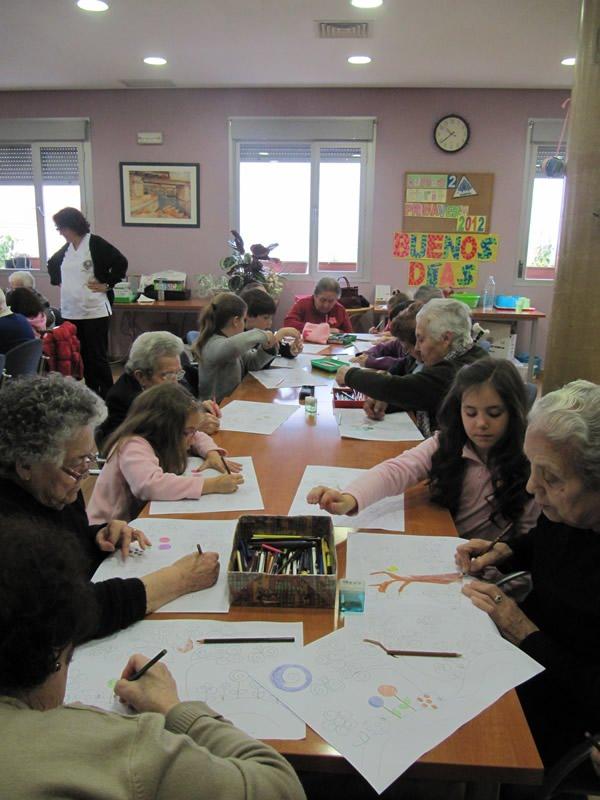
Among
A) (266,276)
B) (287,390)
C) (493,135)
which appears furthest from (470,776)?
(493,135)

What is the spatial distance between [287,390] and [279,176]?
13.8ft

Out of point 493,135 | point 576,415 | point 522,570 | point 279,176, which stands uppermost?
point 493,135

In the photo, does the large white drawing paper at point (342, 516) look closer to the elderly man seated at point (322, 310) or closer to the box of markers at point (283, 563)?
the box of markers at point (283, 563)

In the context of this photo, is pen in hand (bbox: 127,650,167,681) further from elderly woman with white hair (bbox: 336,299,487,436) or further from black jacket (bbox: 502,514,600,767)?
Result: elderly woman with white hair (bbox: 336,299,487,436)

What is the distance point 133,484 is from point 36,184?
20.3 ft

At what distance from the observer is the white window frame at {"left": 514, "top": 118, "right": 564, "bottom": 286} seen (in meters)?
6.16

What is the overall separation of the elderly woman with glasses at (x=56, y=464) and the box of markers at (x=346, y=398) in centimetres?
152

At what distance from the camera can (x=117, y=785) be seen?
61cm

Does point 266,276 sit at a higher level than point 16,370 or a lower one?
higher

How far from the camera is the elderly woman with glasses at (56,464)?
124cm

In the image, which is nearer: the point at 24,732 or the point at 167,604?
the point at 24,732

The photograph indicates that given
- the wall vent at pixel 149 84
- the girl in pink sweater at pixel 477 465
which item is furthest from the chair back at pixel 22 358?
the wall vent at pixel 149 84

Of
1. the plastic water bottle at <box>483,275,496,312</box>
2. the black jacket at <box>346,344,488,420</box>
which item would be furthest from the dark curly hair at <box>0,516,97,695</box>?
the plastic water bottle at <box>483,275,496,312</box>

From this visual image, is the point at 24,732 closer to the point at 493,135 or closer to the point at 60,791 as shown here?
the point at 60,791
